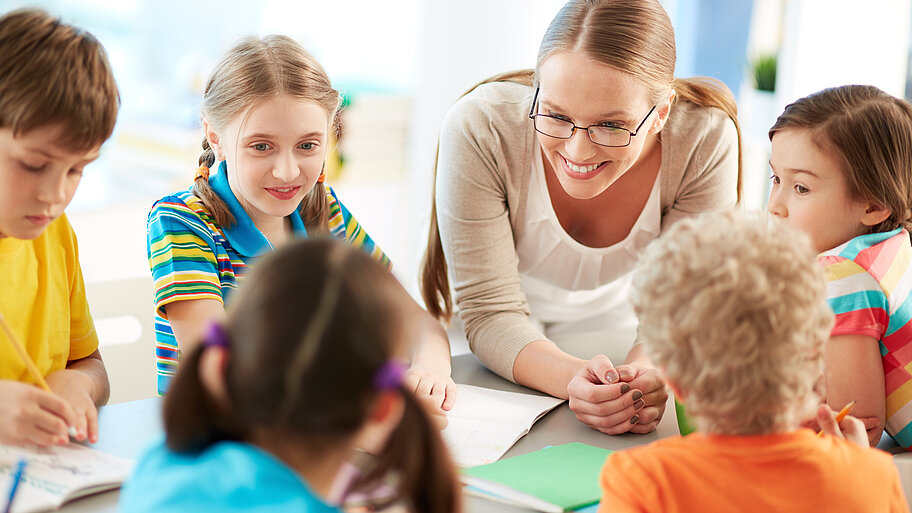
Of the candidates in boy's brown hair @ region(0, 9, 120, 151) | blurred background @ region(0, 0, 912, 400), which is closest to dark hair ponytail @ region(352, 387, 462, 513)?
boy's brown hair @ region(0, 9, 120, 151)

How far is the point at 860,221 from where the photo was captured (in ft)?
4.12

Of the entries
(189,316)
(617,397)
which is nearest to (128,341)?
(189,316)

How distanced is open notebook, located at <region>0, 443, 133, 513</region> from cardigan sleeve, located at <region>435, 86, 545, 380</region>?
0.68m

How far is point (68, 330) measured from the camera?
1.25m

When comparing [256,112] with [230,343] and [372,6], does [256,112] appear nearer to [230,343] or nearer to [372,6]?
[230,343]

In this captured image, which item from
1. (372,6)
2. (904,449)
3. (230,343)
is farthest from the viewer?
(372,6)

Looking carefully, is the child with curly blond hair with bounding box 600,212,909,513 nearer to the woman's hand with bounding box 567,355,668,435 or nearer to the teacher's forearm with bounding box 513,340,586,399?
the woman's hand with bounding box 567,355,668,435

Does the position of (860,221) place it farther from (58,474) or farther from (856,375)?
(58,474)

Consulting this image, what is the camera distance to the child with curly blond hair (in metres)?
0.81

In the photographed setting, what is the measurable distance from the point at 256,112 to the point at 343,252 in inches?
27.9

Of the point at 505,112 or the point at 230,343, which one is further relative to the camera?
the point at 505,112

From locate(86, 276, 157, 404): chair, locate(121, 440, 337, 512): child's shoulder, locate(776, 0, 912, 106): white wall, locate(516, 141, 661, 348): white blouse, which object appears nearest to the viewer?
locate(121, 440, 337, 512): child's shoulder

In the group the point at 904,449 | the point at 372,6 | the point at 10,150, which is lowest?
the point at 904,449

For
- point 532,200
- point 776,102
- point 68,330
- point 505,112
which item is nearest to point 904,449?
point 532,200
